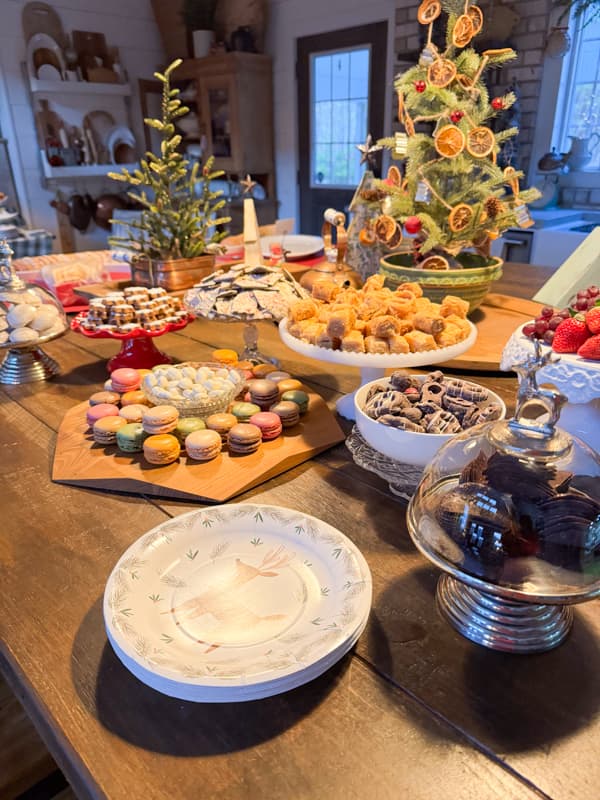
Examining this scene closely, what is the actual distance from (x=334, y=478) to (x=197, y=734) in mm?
494

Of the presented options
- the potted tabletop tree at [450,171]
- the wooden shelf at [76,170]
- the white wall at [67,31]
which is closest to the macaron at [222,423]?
the potted tabletop tree at [450,171]

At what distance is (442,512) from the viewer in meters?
0.63

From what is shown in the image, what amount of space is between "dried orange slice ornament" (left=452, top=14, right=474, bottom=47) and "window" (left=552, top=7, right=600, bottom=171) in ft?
9.35

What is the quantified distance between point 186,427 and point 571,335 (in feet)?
2.17

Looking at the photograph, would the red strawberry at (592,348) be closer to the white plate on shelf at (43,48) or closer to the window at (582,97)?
the window at (582,97)

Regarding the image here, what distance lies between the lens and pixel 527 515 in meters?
0.58

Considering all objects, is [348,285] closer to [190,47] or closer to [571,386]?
[571,386]

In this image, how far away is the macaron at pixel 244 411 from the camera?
1.09 metres

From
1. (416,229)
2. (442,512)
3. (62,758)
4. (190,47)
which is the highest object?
(190,47)

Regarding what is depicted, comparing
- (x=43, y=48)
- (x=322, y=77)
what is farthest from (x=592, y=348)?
(x=43, y=48)

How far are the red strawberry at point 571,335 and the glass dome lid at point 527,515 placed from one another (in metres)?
0.38

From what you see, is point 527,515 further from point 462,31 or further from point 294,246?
point 294,246

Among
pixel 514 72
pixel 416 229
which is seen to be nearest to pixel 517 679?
pixel 416 229

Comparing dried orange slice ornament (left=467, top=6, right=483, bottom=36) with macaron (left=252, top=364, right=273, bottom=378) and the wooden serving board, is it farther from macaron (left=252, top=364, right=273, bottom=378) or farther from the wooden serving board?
the wooden serving board
